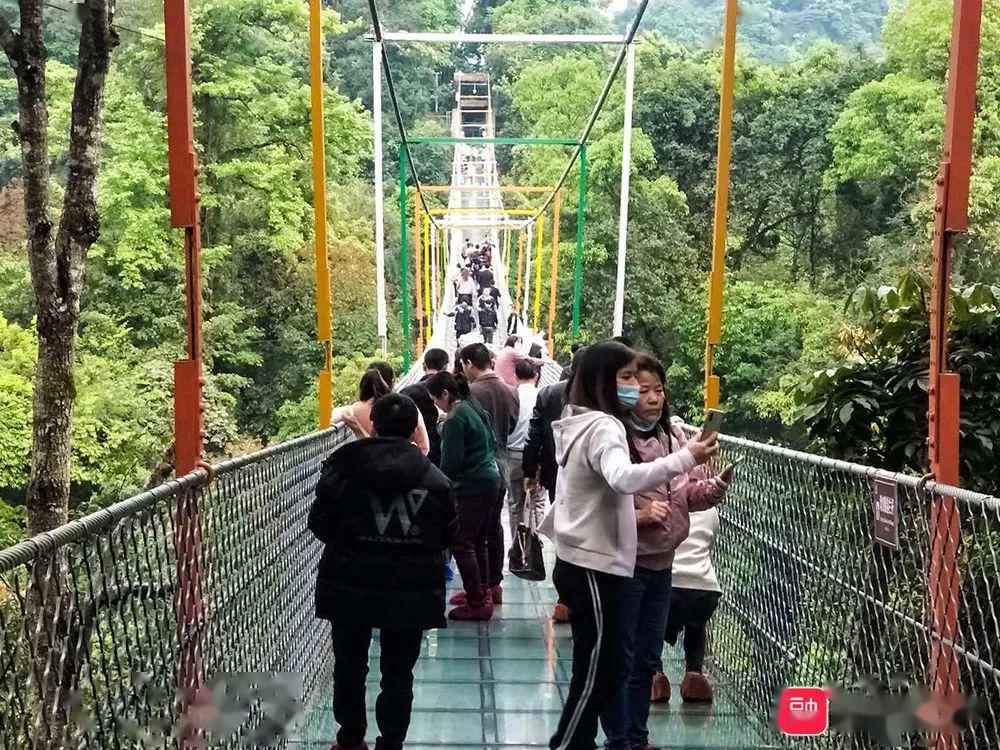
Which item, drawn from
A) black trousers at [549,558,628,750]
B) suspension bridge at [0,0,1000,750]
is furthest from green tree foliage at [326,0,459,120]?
black trousers at [549,558,628,750]

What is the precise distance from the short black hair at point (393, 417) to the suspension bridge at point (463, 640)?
11.0 inches

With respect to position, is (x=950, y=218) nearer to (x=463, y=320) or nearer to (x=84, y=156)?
(x=84, y=156)

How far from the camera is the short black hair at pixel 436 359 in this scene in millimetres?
5266

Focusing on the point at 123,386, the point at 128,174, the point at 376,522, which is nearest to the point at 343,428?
the point at 376,522

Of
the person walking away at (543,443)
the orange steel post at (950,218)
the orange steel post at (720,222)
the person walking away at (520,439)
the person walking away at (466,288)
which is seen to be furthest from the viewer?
the person walking away at (466,288)

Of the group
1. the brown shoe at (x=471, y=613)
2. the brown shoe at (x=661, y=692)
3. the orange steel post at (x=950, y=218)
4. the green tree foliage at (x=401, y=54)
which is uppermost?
the green tree foliage at (x=401, y=54)

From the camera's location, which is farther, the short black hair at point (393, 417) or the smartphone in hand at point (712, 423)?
the short black hair at point (393, 417)

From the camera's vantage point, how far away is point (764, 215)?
28.7m

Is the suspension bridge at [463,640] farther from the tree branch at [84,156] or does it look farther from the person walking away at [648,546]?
the tree branch at [84,156]

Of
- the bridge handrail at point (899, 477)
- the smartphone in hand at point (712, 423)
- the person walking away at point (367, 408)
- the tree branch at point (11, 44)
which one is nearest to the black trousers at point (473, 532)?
the person walking away at point (367, 408)

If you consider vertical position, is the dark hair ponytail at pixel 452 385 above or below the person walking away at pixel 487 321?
above

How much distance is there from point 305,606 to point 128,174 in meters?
18.4

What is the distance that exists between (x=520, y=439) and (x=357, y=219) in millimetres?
24997

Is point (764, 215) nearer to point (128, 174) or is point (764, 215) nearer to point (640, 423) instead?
point (128, 174)
